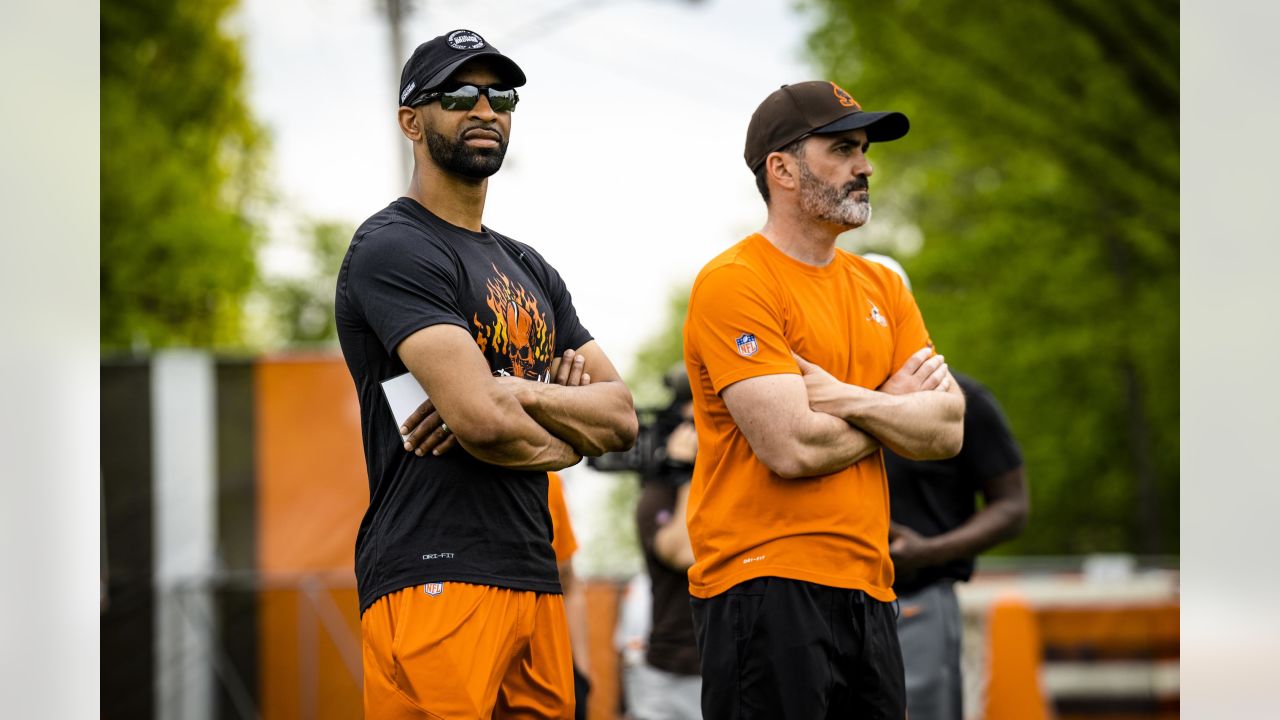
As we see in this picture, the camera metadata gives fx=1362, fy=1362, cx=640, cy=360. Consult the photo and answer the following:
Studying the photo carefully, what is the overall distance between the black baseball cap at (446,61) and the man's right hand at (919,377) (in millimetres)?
1355

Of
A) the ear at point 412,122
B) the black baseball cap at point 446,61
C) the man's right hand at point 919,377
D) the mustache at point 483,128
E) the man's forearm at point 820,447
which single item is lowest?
the man's forearm at point 820,447

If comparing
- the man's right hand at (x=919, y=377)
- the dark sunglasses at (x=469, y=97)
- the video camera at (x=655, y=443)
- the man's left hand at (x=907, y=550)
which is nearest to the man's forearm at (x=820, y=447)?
the man's right hand at (x=919, y=377)

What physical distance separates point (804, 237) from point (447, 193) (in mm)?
1053

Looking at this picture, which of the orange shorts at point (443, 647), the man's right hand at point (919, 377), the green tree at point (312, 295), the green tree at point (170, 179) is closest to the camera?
the orange shorts at point (443, 647)

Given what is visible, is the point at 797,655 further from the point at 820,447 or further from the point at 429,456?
the point at 429,456

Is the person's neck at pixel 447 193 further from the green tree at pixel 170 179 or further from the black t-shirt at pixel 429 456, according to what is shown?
the green tree at pixel 170 179

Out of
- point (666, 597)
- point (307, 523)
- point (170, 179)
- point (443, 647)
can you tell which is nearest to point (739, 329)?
point (443, 647)

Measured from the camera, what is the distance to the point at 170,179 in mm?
19875

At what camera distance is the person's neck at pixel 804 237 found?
3947 mm

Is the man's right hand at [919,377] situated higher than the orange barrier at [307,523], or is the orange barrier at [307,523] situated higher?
the man's right hand at [919,377]

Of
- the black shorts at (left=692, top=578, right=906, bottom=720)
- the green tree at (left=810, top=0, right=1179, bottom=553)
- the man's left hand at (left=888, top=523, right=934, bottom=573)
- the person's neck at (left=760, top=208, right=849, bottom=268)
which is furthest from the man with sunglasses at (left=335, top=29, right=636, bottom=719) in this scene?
the green tree at (left=810, top=0, right=1179, bottom=553)
